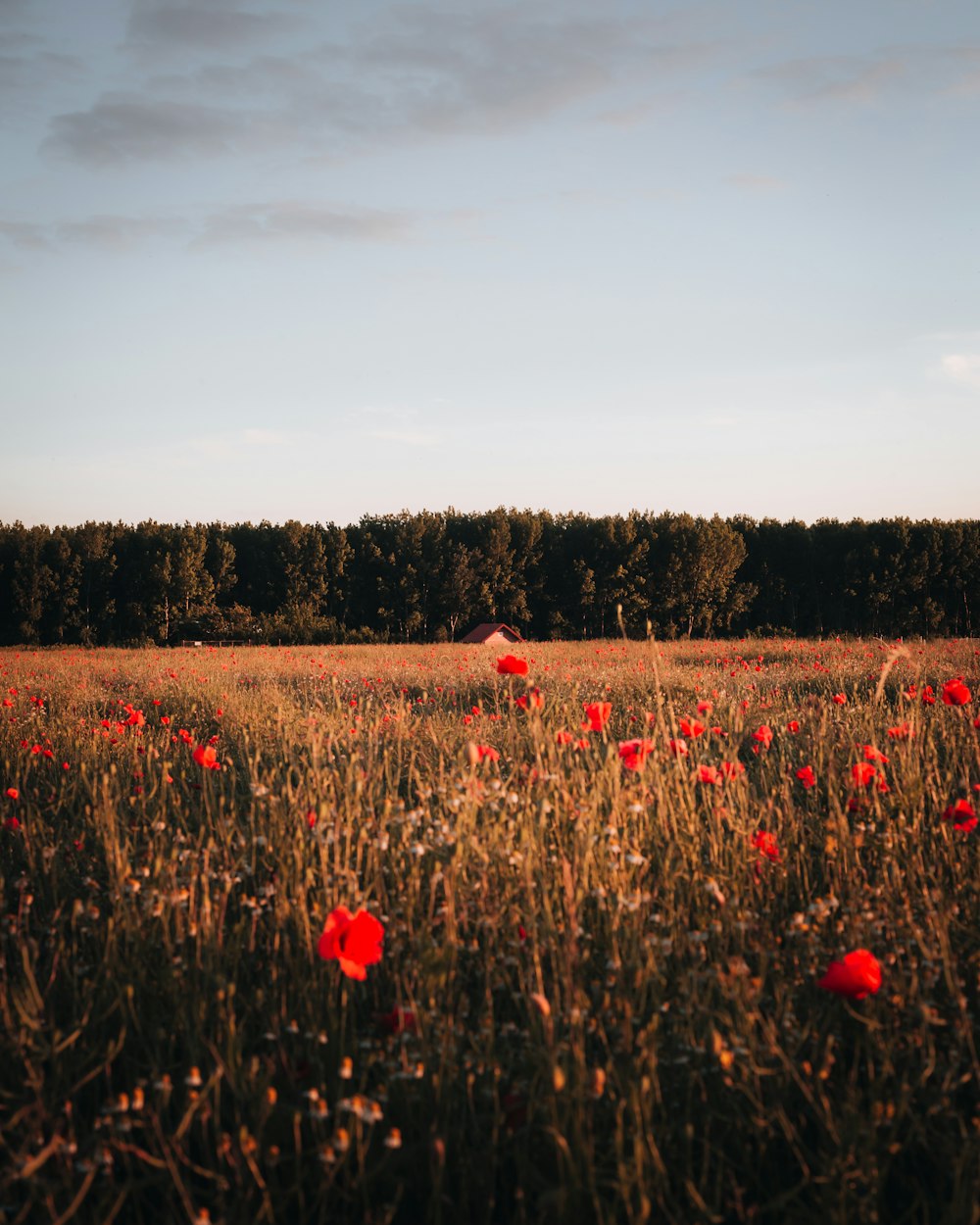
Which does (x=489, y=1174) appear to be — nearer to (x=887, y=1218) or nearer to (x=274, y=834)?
(x=887, y=1218)

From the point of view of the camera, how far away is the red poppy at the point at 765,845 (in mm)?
2793

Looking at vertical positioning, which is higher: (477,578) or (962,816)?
(477,578)

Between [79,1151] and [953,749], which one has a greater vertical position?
[953,749]

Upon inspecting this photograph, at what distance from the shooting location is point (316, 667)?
52.6 ft

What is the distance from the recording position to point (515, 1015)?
2.64 m

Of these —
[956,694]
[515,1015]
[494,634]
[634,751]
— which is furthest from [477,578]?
[515,1015]

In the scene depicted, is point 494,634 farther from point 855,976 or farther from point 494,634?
point 855,976

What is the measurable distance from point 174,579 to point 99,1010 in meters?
38.2

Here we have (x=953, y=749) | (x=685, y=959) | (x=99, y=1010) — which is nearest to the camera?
(x=99, y=1010)

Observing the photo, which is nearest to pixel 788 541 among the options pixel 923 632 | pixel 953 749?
pixel 923 632

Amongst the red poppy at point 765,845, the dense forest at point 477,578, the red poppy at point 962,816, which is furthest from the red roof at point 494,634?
the red poppy at point 962,816

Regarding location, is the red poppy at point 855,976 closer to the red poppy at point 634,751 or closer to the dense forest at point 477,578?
the red poppy at point 634,751

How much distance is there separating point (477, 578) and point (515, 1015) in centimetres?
3870

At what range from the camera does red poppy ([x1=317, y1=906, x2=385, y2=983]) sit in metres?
2.00
